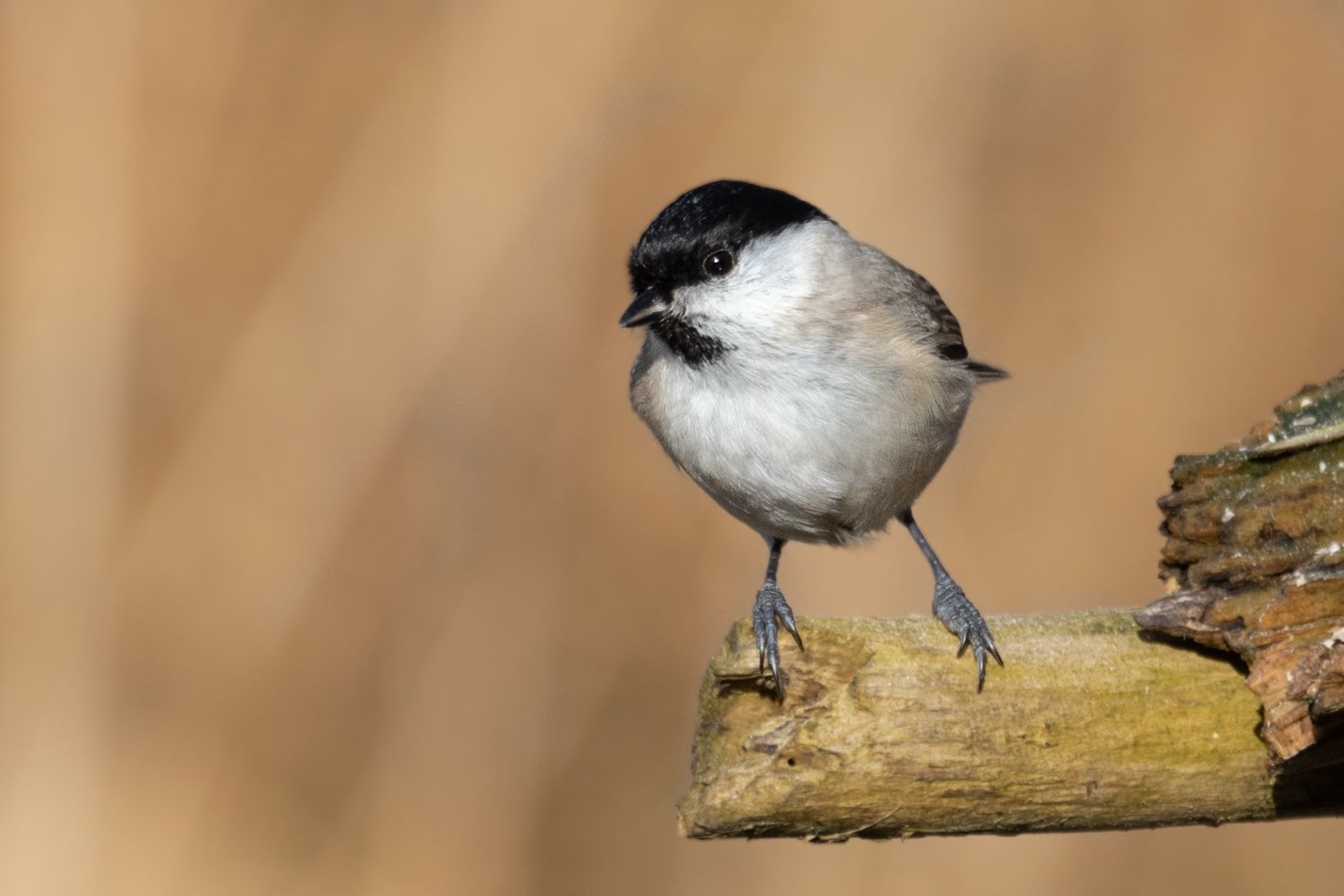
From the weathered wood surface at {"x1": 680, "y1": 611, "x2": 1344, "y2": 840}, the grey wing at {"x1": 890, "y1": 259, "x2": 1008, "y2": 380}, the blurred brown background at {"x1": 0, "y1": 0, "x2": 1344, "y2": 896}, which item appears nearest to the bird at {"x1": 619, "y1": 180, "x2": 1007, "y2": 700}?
the grey wing at {"x1": 890, "y1": 259, "x2": 1008, "y2": 380}

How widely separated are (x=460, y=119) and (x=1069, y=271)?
2.09 meters

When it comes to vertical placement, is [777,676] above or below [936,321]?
below

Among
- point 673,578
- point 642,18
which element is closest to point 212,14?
point 642,18

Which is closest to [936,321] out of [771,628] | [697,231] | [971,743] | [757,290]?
[757,290]

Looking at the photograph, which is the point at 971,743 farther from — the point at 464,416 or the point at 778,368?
the point at 464,416

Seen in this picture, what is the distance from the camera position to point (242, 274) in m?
4.30

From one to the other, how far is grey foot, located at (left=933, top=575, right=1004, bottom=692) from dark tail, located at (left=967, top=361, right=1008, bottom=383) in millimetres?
548

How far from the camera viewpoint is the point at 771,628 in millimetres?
2398

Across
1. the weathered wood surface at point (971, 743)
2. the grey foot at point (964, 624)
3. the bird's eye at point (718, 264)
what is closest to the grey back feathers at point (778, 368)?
the bird's eye at point (718, 264)

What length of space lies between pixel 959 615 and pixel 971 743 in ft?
2.24

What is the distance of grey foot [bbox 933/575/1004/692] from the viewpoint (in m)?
2.22

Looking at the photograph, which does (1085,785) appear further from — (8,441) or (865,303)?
(8,441)

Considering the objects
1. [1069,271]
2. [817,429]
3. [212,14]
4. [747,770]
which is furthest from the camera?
[1069,271]

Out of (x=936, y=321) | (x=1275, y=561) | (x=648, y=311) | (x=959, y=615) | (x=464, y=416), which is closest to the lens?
(x=1275, y=561)
